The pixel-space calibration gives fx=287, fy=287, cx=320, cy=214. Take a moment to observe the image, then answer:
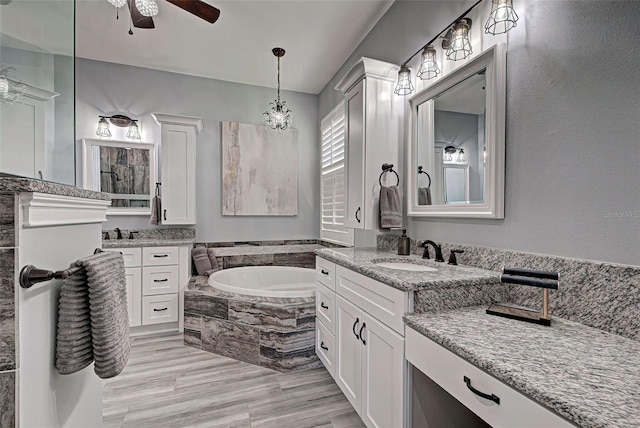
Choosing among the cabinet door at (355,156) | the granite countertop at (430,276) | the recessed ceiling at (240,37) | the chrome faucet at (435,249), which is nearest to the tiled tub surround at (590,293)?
the granite countertop at (430,276)

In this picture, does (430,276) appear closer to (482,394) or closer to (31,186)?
(482,394)

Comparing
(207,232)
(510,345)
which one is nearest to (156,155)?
(207,232)

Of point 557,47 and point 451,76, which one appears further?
point 451,76

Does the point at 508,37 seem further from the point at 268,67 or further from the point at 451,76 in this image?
the point at 268,67

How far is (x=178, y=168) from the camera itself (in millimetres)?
3289

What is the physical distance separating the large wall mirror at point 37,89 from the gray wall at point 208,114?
250 cm

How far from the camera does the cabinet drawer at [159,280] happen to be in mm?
2947

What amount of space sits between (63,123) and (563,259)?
2098mm

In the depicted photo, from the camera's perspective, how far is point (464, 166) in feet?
5.56

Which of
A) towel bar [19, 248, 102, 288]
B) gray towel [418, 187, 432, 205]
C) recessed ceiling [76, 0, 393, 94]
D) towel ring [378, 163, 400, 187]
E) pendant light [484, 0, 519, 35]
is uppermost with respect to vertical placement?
recessed ceiling [76, 0, 393, 94]

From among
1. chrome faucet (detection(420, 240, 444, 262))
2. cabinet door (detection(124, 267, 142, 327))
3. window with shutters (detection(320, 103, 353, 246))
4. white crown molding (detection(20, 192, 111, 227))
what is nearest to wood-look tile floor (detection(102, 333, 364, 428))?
cabinet door (detection(124, 267, 142, 327))

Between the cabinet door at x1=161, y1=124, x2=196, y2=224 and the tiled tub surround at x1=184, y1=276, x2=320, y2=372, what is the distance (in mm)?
1044

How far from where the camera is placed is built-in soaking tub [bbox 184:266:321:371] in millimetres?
2320

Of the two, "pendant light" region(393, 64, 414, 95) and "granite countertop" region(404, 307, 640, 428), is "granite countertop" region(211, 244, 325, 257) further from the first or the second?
"granite countertop" region(404, 307, 640, 428)
